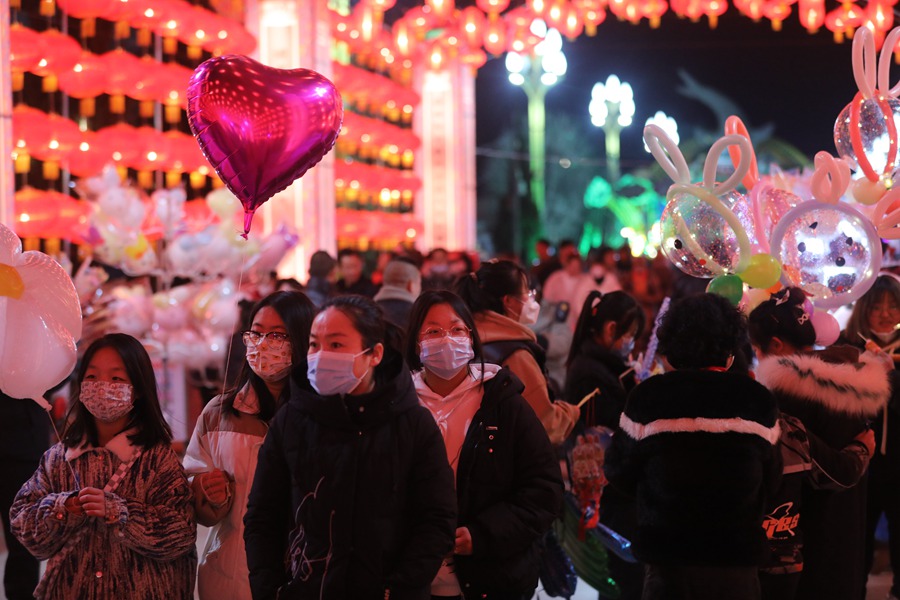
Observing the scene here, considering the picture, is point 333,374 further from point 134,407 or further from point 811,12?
point 811,12

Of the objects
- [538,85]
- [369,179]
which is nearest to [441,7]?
[369,179]

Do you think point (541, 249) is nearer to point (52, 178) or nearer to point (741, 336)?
point (52, 178)

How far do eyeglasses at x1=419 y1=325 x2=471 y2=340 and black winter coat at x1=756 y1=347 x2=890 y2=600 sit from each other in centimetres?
108

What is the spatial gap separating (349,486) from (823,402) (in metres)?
1.76

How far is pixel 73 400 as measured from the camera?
127 inches

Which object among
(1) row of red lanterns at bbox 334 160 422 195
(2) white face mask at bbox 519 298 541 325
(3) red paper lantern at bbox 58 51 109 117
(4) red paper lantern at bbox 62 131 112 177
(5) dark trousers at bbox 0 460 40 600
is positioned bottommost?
(5) dark trousers at bbox 0 460 40 600

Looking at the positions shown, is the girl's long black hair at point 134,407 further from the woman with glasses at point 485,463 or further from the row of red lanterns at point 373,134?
the row of red lanterns at point 373,134

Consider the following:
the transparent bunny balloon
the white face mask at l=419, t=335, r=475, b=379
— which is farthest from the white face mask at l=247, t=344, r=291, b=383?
the transparent bunny balloon

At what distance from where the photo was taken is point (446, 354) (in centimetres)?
320

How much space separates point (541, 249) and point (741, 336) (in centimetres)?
997

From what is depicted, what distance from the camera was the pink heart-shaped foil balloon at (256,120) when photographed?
371 cm

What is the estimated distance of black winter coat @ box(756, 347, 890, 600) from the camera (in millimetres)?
3637

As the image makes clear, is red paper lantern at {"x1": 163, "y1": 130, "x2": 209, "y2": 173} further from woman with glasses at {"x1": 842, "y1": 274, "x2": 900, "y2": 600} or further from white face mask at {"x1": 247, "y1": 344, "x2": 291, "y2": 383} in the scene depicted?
white face mask at {"x1": 247, "y1": 344, "x2": 291, "y2": 383}

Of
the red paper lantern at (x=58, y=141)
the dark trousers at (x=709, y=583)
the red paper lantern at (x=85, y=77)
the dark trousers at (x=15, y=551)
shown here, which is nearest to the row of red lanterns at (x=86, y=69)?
the red paper lantern at (x=85, y=77)
